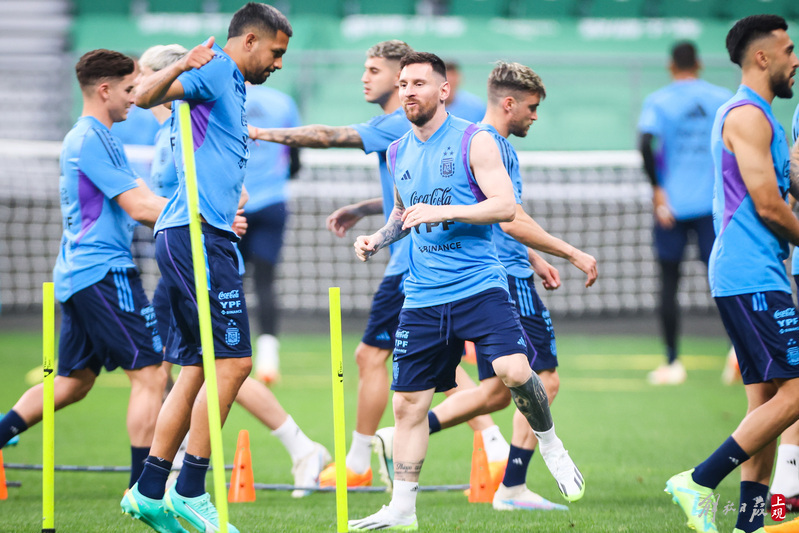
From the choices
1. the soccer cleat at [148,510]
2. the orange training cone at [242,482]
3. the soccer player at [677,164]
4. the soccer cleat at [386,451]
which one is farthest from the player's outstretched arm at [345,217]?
the soccer player at [677,164]

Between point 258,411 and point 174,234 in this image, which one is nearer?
point 174,234

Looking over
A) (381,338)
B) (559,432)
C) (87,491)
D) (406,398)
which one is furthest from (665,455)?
(87,491)

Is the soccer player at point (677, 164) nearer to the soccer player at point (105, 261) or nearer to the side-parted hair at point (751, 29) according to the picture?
the side-parted hair at point (751, 29)

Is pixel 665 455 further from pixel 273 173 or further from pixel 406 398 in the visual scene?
pixel 273 173

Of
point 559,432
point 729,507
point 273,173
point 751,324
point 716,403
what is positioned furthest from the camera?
point 273,173

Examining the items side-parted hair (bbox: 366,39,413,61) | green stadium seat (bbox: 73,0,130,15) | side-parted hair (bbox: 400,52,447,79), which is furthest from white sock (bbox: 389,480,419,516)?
green stadium seat (bbox: 73,0,130,15)

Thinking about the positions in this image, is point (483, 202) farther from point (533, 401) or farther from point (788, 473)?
point (788, 473)

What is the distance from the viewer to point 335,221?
5750 millimetres

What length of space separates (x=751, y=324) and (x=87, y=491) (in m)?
4.08

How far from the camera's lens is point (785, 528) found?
4547 mm

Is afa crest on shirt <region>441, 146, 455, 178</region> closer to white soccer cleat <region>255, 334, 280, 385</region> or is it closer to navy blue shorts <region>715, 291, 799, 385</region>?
navy blue shorts <region>715, 291, 799, 385</region>

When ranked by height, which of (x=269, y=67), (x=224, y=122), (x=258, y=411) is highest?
(x=269, y=67)

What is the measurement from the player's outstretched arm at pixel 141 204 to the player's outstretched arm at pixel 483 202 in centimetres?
154

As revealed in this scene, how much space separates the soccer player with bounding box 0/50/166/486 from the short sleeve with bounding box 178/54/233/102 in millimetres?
1012
